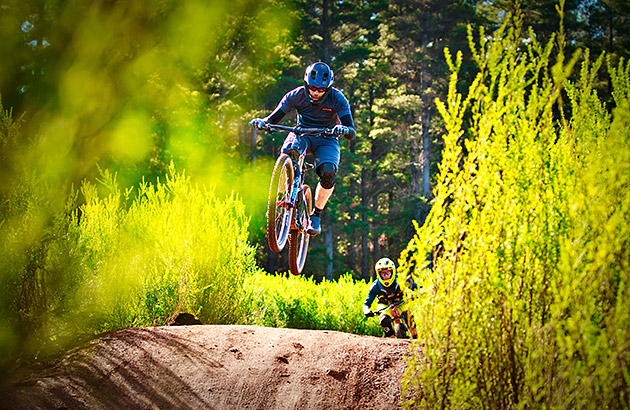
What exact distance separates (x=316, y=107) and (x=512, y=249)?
160 inches

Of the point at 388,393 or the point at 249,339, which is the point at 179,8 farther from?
the point at 388,393

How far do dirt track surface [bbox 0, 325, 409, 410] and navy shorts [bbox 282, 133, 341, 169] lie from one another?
2133 millimetres

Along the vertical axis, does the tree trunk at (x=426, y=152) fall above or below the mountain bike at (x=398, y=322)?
above

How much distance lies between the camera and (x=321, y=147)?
20.2 feet

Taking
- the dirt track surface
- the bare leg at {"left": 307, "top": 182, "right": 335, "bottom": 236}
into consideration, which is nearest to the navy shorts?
the bare leg at {"left": 307, "top": 182, "right": 335, "bottom": 236}

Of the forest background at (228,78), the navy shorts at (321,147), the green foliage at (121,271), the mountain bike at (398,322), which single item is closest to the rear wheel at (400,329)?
the mountain bike at (398,322)

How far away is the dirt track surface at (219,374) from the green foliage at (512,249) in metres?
1.48

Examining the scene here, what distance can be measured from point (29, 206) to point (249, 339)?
2581mm

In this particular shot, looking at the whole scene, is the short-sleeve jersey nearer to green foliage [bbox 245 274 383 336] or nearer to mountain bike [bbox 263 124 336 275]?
mountain bike [bbox 263 124 336 275]

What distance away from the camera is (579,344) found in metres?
2.18

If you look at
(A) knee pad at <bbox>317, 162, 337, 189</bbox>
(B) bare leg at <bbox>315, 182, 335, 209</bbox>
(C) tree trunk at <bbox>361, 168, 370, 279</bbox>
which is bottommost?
(C) tree trunk at <bbox>361, 168, 370, 279</bbox>

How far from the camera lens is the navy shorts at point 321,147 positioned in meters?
6.09

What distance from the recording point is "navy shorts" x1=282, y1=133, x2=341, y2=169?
6094mm

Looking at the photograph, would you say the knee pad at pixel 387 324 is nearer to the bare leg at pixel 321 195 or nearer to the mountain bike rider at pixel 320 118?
the mountain bike rider at pixel 320 118
